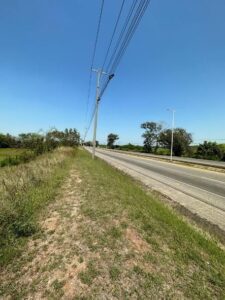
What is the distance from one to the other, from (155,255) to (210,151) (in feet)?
170

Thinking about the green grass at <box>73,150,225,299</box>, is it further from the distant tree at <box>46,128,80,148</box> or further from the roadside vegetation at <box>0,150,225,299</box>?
the distant tree at <box>46,128,80,148</box>

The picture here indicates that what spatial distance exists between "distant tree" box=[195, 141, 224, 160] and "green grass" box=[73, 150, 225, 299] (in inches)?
1816

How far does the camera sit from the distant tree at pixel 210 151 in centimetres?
4814

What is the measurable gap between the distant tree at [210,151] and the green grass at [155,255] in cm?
4612

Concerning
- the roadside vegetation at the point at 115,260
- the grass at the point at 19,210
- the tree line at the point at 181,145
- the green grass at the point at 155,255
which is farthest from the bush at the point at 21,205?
the tree line at the point at 181,145

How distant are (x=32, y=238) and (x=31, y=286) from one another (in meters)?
1.40

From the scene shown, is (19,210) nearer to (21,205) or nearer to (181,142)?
(21,205)

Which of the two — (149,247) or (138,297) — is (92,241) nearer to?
(149,247)

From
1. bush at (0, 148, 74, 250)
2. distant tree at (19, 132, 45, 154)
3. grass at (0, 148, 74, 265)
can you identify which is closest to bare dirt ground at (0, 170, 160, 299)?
grass at (0, 148, 74, 265)

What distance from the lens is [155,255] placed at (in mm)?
3865

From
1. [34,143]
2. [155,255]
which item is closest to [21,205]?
[155,255]

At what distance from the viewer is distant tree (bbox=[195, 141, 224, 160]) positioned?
4814cm

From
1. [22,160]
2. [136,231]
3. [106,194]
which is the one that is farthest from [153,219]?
[22,160]

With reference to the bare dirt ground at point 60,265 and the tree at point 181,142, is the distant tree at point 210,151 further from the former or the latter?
the bare dirt ground at point 60,265
